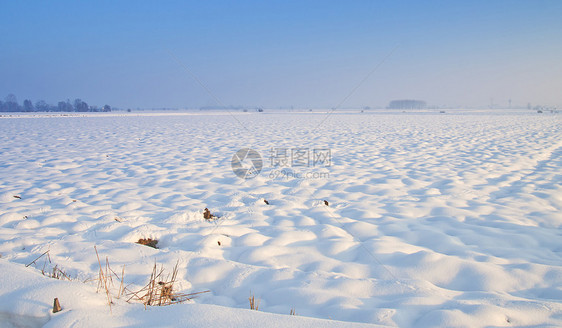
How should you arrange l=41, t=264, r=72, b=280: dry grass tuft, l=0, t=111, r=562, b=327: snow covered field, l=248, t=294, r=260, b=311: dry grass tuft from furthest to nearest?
l=41, t=264, r=72, b=280: dry grass tuft < l=248, t=294, r=260, b=311: dry grass tuft < l=0, t=111, r=562, b=327: snow covered field

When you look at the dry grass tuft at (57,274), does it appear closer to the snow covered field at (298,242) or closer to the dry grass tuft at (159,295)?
the snow covered field at (298,242)

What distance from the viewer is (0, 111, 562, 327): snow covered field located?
1.90 metres

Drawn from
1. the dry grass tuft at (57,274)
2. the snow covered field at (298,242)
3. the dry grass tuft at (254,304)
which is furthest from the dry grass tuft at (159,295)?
the dry grass tuft at (57,274)

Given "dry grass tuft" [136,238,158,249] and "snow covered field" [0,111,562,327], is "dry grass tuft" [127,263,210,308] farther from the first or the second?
"dry grass tuft" [136,238,158,249]

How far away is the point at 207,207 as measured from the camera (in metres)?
4.41

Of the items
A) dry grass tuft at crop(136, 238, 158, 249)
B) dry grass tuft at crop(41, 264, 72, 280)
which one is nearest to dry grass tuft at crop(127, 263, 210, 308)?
dry grass tuft at crop(41, 264, 72, 280)

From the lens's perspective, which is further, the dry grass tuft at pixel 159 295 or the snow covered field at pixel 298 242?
the dry grass tuft at pixel 159 295

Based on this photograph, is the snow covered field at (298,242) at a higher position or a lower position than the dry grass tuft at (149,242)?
higher

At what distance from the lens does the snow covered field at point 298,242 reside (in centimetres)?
190

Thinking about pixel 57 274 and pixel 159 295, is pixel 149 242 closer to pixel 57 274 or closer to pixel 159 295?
pixel 57 274

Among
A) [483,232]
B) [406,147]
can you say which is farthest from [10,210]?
[406,147]

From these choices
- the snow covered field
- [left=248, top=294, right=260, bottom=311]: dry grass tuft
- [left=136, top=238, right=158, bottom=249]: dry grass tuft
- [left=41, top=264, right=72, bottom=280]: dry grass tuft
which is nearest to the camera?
the snow covered field

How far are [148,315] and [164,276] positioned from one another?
0.80 m

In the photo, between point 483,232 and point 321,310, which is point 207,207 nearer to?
point 321,310
